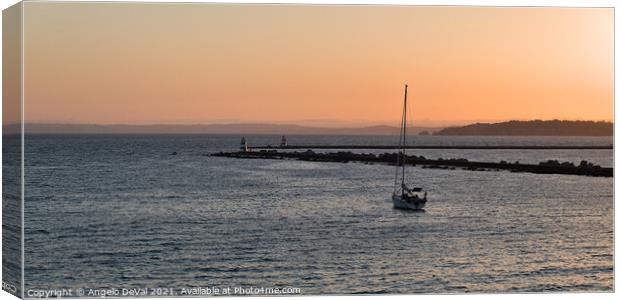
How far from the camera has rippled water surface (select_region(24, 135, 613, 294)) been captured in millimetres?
18859

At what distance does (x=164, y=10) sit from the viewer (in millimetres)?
18516

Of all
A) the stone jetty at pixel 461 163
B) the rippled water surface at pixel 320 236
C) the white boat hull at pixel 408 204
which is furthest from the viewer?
the stone jetty at pixel 461 163

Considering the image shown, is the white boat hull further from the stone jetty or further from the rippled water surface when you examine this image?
the stone jetty

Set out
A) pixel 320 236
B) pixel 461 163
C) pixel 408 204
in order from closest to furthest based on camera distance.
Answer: pixel 320 236, pixel 408 204, pixel 461 163

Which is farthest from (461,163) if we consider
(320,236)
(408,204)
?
(320,236)

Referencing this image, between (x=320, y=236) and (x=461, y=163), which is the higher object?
(x=461, y=163)

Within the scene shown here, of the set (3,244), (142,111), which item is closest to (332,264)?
(142,111)

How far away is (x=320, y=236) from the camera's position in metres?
23.8

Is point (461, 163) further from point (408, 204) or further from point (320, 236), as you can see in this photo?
point (320, 236)

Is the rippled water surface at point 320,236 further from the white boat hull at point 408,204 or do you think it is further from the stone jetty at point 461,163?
the stone jetty at point 461,163

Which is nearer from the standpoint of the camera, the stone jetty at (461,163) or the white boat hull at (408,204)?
the white boat hull at (408,204)

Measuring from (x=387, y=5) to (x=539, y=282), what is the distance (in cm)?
561

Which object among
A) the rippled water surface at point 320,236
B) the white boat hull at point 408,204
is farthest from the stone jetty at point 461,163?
the white boat hull at point 408,204

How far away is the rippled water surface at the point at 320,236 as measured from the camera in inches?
742
